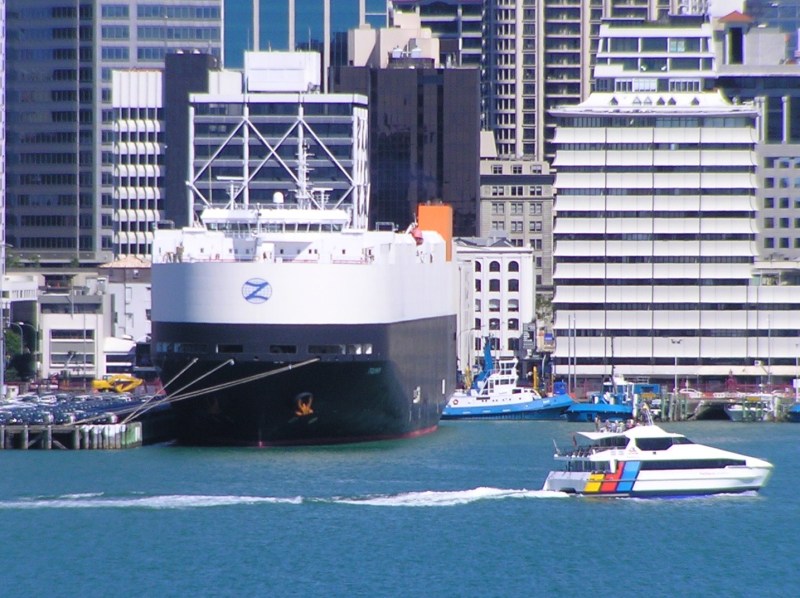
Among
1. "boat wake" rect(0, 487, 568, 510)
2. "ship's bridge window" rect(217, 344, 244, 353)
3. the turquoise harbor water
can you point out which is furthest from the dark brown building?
"boat wake" rect(0, 487, 568, 510)

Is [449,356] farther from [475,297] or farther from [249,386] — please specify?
[475,297]

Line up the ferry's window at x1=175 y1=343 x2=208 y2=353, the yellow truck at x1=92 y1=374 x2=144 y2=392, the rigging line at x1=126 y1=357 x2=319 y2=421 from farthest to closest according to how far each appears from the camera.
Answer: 1. the yellow truck at x1=92 y1=374 x2=144 y2=392
2. the ferry's window at x1=175 y1=343 x2=208 y2=353
3. the rigging line at x1=126 y1=357 x2=319 y2=421

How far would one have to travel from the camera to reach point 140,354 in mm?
102125

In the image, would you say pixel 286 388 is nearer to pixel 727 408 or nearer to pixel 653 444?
pixel 653 444

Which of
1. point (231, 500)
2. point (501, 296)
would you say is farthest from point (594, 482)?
point (501, 296)

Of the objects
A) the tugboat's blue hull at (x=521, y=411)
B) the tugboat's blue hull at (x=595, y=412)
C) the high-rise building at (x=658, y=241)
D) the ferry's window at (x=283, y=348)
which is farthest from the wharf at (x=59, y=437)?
the high-rise building at (x=658, y=241)

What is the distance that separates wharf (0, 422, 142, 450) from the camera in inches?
2682

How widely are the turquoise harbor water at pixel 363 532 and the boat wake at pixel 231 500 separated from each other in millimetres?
73

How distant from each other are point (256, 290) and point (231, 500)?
1345 centimetres

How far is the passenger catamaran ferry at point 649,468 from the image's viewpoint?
5366 cm

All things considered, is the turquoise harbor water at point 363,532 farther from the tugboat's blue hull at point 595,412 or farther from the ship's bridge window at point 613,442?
the tugboat's blue hull at point 595,412

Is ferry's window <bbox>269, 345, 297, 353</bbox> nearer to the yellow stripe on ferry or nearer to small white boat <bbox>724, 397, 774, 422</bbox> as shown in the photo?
the yellow stripe on ferry

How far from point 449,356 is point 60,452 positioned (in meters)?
22.5

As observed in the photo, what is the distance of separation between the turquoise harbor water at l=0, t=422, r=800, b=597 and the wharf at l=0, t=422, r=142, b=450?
13.1ft
